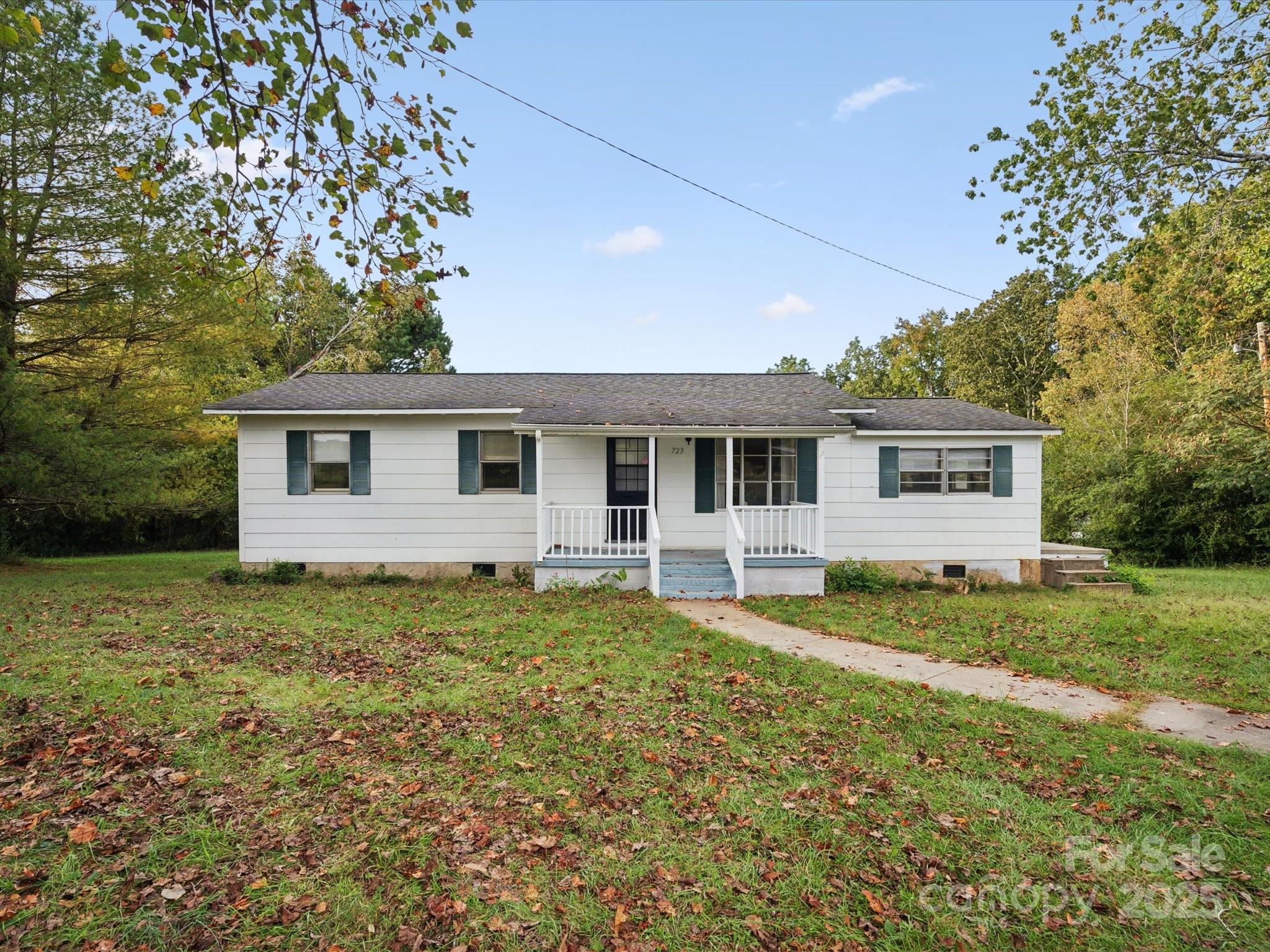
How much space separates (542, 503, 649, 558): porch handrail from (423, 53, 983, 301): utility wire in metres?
5.44

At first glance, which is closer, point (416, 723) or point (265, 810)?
point (265, 810)

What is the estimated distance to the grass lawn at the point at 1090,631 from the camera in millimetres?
5984

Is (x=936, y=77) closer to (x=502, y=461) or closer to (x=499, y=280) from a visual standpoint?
(x=499, y=280)

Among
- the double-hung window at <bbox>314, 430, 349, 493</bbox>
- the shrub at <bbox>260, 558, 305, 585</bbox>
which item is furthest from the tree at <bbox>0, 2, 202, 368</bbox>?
the shrub at <bbox>260, 558, 305, 585</bbox>

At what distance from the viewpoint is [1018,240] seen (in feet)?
26.0

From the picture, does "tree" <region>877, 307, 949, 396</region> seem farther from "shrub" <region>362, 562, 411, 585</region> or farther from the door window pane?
"shrub" <region>362, 562, 411, 585</region>

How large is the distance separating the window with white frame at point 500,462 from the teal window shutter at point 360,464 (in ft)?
6.95

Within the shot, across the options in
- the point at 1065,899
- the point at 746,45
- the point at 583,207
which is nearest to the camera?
the point at 1065,899

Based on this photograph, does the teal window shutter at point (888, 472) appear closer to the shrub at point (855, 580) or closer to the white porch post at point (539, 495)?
the shrub at point (855, 580)

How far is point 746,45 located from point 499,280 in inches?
277

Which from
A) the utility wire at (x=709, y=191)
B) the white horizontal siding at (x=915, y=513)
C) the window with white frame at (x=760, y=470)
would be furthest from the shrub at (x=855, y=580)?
the utility wire at (x=709, y=191)

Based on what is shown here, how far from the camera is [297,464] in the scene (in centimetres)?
1133

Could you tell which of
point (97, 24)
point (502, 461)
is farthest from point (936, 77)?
point (97, 24)

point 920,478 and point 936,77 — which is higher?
point 936,77
